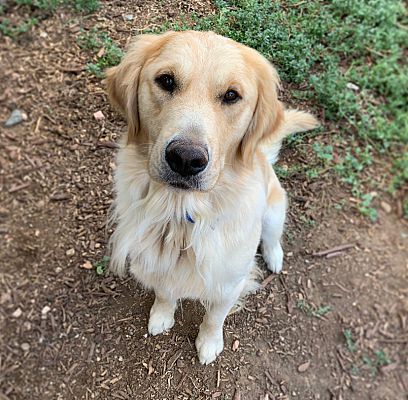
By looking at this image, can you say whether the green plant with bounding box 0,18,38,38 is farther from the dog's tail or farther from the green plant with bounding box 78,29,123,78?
the dog's tail

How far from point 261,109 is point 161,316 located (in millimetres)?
1490

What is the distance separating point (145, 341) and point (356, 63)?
107 inches

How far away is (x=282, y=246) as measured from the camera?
330 cm

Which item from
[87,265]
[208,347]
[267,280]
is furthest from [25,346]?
[267,280]

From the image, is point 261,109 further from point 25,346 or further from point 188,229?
point 25,346

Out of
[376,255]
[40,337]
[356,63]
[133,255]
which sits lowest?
[40,337]

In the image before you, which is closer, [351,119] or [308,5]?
[308,5]

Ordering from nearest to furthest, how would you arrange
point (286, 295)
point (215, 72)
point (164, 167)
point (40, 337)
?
point (164, 167) < point (215, 72) < point (40, 337) < point (286, 295)

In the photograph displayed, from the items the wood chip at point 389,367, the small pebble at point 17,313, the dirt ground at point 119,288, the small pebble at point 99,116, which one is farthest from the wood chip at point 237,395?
the small pebble at point 99,116

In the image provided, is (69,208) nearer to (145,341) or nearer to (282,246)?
(145,341)

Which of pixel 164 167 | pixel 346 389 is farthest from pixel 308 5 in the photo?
pixel 346 389

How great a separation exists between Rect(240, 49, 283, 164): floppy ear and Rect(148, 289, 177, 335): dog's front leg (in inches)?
45.9

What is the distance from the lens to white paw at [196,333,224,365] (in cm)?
281

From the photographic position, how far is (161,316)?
9.45 feet
